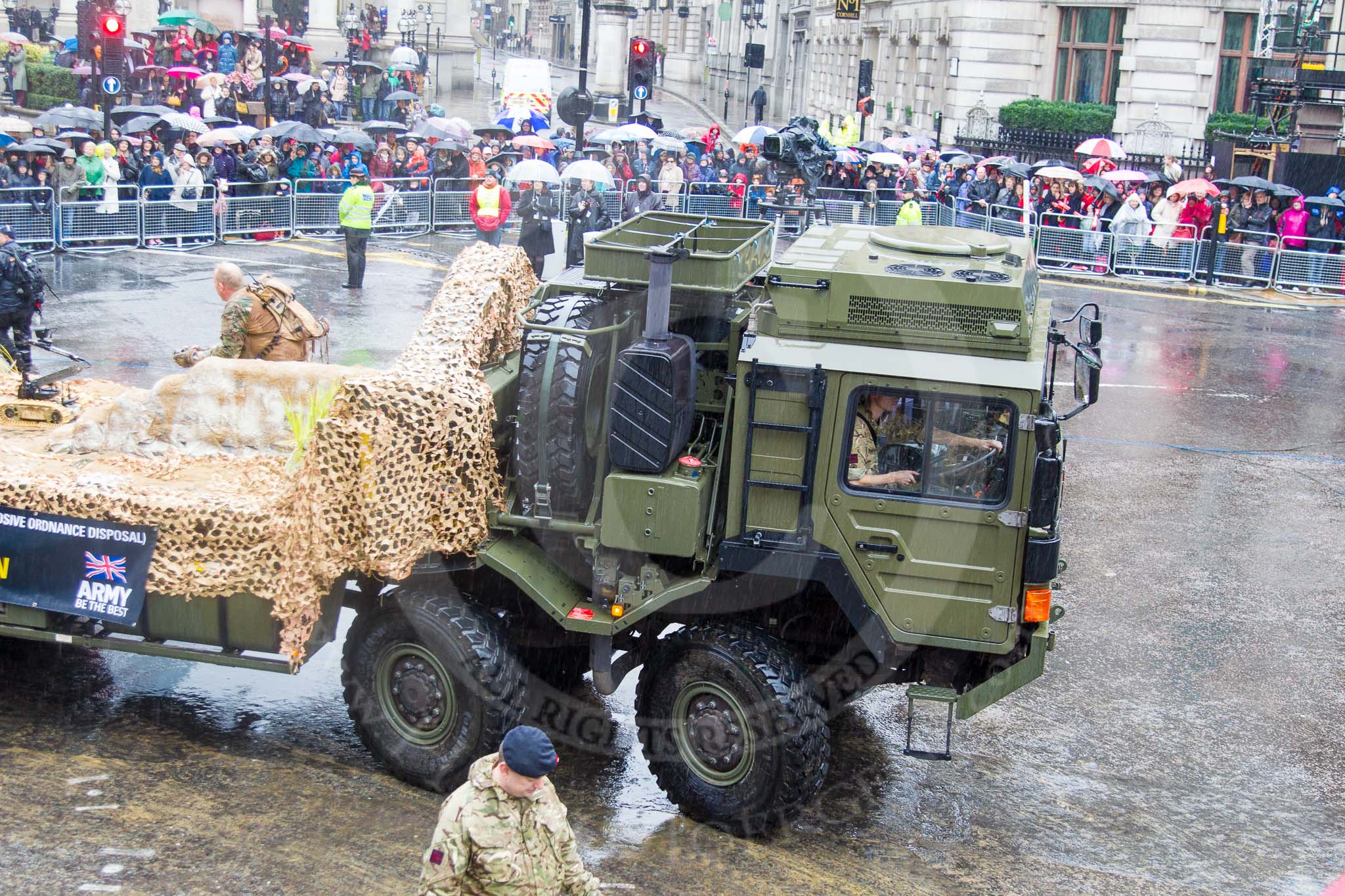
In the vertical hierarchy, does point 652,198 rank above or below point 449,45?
below

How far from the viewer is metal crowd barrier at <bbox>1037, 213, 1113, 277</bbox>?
87.3 feet

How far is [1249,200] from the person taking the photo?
27.2 m

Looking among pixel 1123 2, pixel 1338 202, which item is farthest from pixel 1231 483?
pixel 1123 2

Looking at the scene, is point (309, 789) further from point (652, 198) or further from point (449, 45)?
point (449, 45)

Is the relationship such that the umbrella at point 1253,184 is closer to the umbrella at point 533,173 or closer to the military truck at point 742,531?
the umbrella at point 533,173

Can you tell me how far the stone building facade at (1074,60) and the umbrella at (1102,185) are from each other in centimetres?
1010

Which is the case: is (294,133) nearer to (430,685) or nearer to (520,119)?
(520,119)

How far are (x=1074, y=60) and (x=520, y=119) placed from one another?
56.1 feet

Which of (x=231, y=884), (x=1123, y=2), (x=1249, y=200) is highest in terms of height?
(x=1123, y=2)

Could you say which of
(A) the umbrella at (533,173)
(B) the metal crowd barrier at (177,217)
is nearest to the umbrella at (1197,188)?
(A) the umbrella at (533,173)

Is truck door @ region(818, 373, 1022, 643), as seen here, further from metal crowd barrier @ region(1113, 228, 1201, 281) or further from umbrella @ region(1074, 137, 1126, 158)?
umbrella @ region(1074, 137, 1126, 158)

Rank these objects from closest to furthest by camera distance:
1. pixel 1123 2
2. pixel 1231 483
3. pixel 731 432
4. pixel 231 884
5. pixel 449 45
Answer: pixel 231 884 → pixel 731 432 → pixel 1231 483 → pixel 1123 2 → pixel 449 45

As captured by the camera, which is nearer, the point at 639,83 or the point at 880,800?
the point at 880,800

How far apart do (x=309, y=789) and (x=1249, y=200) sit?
81.1ft
